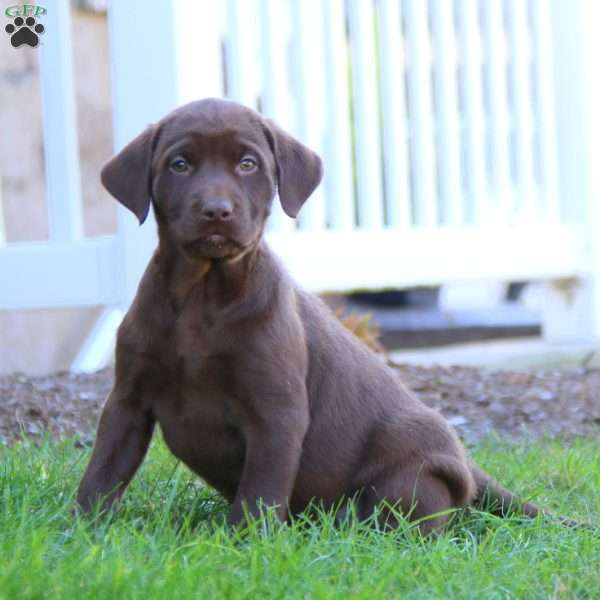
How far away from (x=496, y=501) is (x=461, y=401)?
6.93 ft

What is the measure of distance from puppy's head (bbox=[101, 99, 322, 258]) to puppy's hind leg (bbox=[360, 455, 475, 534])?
2.89 feet

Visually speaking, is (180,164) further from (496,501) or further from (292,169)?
(496,501)

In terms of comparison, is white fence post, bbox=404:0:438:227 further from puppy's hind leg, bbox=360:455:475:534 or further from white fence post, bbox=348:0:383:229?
puppy's hind leg, bbox=360:455:475:534

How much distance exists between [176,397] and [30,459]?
0.93 meters

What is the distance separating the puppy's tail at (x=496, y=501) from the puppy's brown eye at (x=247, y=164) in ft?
4.29

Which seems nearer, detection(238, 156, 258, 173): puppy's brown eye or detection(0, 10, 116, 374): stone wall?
detection(238, 156, 258, 173): puppy's brown eye

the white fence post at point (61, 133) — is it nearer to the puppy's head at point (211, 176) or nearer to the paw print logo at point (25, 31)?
the paw print logo at point (25, 31)

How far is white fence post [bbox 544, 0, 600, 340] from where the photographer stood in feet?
29.2

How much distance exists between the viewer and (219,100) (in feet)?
12.6

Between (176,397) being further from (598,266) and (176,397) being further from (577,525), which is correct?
(598,266)

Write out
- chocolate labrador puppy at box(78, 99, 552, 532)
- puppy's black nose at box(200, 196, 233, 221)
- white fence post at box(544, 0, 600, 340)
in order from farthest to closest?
white fence post at box(544, 0, 600, 340) < chocolate labrador puppy at box(78, 99, 552, 532) < puppy's black nose at box(200, 196, 233, 221)

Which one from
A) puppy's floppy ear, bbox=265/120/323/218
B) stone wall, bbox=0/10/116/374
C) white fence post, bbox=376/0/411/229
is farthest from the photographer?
stone wall, bbox=0/10/116/374

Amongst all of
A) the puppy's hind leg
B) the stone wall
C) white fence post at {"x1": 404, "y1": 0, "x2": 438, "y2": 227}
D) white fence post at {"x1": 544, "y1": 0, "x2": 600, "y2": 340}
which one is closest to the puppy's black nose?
the puppy's hind leg

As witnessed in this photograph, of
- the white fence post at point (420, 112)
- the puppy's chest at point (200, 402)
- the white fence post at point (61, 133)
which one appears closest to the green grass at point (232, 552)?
the puppy's chest at point (200, 402)
